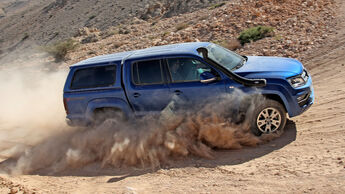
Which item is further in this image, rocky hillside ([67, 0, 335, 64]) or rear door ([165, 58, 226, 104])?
rocky hillside ([67, 0, 335, 64])

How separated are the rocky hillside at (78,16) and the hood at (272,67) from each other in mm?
16234

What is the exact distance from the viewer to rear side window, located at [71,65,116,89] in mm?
6566

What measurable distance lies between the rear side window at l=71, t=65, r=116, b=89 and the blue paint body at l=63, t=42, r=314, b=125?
3.2 inches

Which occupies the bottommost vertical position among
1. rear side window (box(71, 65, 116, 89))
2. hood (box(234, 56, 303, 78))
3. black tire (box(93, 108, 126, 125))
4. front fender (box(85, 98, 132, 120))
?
black tire (box(93, 108, 126, 125))

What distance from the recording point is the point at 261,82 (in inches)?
221

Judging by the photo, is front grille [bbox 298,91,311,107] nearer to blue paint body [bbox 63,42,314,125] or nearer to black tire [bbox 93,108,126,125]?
blue paint body [bbox 63,42,314,125]

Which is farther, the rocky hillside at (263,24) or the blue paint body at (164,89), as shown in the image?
the rocky hillside at (263,24)

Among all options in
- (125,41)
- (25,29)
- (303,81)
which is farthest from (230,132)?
(25,29)

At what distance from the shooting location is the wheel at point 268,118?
5.75m

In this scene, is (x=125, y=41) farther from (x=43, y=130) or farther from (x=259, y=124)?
(x=259, y=124)

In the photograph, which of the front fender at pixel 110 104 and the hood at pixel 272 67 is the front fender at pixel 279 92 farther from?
the front fender at pixel 110 104

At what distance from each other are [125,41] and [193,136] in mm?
14328

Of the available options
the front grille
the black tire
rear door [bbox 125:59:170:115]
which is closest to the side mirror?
rear door [bbox 125:59:170:115]

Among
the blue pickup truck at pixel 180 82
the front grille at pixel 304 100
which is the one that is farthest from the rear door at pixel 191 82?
the front grille at pixel 304 100
